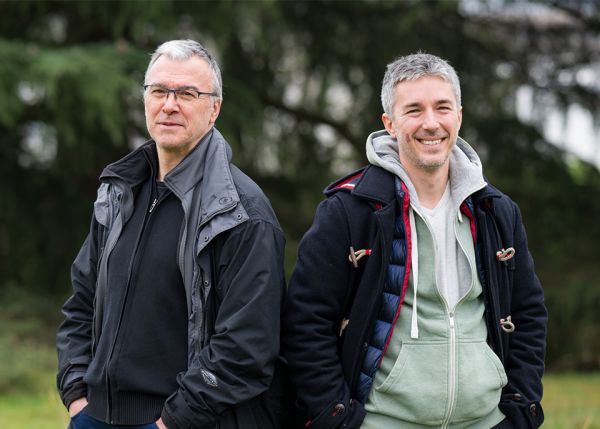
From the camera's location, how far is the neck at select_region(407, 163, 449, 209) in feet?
9.45

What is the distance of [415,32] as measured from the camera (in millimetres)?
8867

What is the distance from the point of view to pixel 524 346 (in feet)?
9.73

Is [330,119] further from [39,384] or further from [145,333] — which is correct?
[145,333]

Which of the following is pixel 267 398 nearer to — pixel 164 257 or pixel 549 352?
pixel 164 257

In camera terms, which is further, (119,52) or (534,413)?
(119,52)

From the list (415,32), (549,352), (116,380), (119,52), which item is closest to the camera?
(116,380)

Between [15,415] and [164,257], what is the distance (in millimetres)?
3744

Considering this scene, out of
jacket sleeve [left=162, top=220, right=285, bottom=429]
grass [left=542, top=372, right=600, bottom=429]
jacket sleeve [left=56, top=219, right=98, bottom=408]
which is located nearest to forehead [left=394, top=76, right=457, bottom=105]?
jacket sleeve [left=162, top=220, right=285, bottom=429]

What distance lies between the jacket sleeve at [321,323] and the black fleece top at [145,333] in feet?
1.23

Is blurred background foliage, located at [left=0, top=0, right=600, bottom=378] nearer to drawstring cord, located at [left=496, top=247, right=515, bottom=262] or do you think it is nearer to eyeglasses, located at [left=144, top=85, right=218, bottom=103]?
eyeglasses, located at [left=144, top=85, right=218, bottom=103]

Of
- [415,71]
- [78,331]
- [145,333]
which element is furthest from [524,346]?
[78,331]

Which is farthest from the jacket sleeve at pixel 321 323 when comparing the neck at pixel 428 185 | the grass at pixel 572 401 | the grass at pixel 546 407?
the grass at pixel 546 407

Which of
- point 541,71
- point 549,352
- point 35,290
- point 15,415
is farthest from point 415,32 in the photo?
point 15,415

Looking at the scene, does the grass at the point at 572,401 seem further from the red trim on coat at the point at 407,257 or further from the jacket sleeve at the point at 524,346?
the red trim on coat at the point at 407,257
